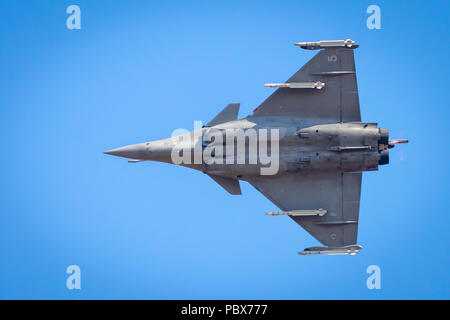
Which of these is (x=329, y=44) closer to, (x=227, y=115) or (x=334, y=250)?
(x=227, y=115)

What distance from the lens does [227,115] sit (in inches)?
885

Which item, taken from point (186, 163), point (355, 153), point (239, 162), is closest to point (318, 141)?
point (355, 153)

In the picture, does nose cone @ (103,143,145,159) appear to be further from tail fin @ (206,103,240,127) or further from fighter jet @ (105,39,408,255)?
tail fin @ (206,103,240,127)

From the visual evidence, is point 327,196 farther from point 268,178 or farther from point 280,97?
point 280,97

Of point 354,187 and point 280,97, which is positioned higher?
point 280,97

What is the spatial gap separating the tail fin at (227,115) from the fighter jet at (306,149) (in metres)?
0.03

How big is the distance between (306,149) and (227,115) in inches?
106

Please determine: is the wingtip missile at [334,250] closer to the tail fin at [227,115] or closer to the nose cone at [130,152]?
the tail fin at [227,115]

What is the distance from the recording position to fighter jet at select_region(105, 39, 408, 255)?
21969 millimetres

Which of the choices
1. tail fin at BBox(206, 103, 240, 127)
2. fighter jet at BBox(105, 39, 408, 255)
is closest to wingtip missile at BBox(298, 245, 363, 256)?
fighter jet at BBox(105, 39, 408, 255)

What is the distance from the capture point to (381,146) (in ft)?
71.8

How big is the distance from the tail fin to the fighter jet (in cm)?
3

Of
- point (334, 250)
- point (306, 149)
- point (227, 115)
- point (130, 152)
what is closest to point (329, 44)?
point (306, 149)

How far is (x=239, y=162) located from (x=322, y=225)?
3434mm
